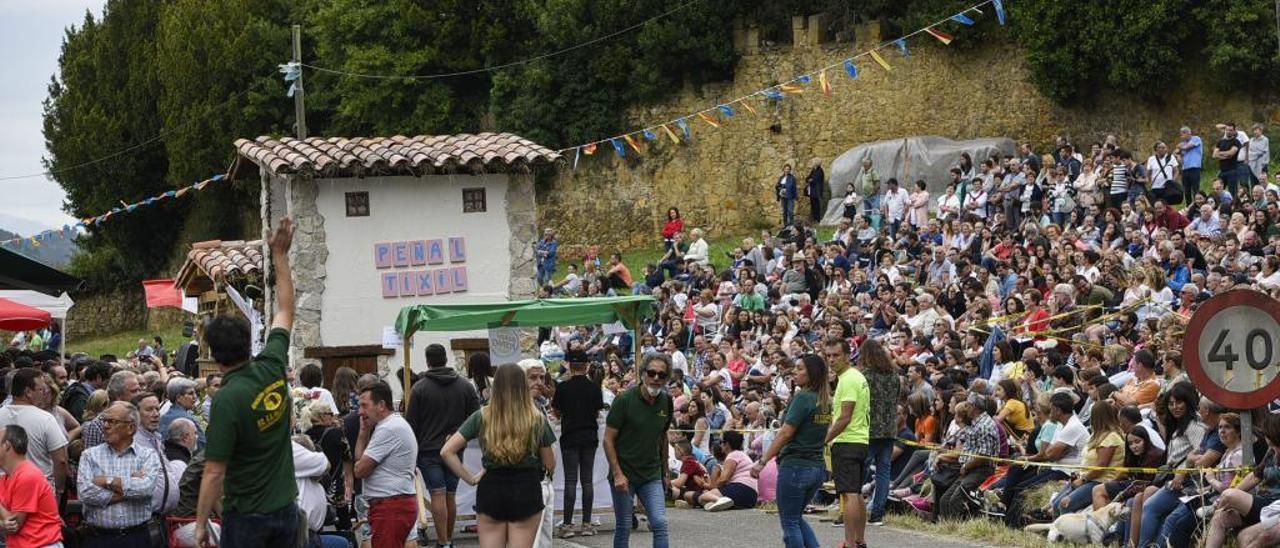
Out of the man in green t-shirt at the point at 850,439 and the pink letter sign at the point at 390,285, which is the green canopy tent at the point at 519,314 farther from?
the pink letter sign at the point at 390,285

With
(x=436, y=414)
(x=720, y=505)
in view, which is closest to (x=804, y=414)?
(x=436, y=414)

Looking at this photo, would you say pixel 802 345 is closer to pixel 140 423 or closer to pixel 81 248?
pixel 140 423

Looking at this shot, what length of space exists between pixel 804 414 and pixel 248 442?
4629 millimetres

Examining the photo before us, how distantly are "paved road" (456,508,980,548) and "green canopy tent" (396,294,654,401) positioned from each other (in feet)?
6.30

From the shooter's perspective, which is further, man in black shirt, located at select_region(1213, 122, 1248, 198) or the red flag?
the red flag

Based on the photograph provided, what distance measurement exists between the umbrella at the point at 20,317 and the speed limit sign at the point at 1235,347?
13.8m

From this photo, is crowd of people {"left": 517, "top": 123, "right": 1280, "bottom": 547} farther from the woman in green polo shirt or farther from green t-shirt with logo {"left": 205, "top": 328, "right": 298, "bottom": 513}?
green t-shirt with logo {"left": 205, "top": 328, "right": 298, "bottom": 513}

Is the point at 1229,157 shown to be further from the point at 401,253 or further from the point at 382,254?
the point at 382,254

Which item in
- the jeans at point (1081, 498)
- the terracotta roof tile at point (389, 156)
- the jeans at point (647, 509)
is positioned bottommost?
the jeans at point (1081, 498)

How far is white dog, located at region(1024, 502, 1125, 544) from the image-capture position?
41.5 feet

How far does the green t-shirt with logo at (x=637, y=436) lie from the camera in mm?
11828

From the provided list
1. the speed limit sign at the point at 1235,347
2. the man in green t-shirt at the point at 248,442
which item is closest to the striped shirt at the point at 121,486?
the man in green t-shirt at the point at 248,442

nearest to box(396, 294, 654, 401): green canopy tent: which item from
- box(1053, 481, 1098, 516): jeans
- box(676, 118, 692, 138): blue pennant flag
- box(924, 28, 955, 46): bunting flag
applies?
box(1053, 481, 1098, 516): jeans

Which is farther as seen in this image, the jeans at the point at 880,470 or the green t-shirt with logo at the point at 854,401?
the jeans at the point at 880,470
